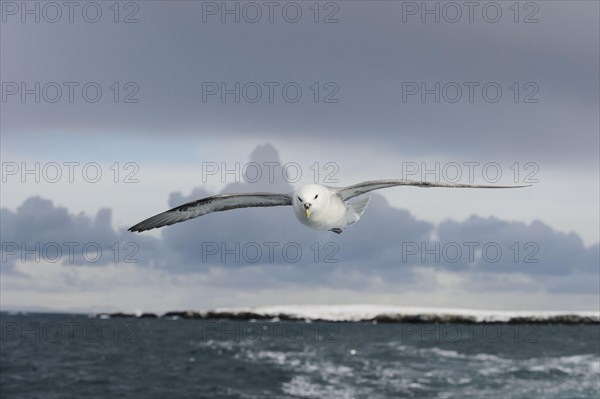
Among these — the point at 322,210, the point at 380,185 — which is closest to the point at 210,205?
the point at 322,210

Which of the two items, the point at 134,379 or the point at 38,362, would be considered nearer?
the point at 134,379

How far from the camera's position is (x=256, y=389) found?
182 feet

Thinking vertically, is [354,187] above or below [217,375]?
above

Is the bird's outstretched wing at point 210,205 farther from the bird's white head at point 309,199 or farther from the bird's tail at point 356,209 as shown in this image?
the bird's tail at point 356,209

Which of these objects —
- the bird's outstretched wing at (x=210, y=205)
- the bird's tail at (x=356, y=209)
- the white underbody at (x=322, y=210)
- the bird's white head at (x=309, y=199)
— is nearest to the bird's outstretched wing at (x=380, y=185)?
the white underbody at (x=322, y=210)

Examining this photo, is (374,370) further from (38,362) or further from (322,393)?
(38,362)

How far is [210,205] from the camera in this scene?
12875 millimetres

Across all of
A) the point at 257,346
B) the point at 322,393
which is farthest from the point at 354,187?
the point at 257,346

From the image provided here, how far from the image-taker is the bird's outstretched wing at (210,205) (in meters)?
11.7

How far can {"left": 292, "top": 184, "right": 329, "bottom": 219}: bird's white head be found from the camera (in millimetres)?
10453

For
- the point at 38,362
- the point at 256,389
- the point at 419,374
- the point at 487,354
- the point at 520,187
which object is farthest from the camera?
the point at 487,354

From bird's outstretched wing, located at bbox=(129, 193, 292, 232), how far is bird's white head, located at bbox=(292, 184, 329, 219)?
650mm

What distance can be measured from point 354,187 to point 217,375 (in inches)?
2131

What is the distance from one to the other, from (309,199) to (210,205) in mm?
2874
